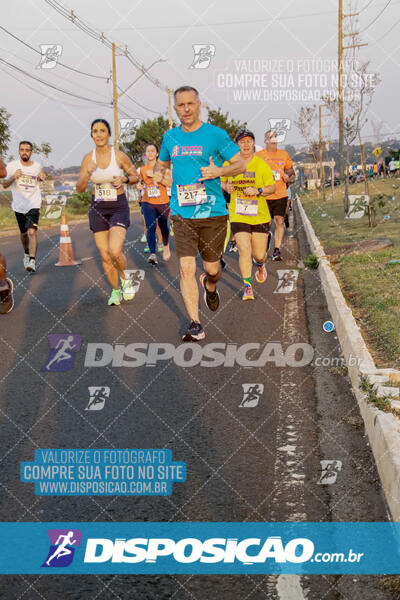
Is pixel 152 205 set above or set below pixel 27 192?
below

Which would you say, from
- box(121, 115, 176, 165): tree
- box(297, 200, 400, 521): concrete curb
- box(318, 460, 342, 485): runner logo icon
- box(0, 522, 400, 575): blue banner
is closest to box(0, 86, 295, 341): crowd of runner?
box(297, 200, 400, 521): concrete curb

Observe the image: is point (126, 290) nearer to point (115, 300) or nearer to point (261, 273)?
point (115, 300)

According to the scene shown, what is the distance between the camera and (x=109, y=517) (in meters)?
3.41

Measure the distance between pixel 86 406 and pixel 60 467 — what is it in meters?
1.09

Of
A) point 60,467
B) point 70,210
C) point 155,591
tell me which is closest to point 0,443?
point 60,467

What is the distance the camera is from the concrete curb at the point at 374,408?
346 centimetres

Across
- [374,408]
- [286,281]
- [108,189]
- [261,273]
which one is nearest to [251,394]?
[374,408]

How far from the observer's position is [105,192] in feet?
28.3

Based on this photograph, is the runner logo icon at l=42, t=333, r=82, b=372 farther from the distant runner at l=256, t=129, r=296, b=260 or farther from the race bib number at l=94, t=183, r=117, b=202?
the distant runner at l=256, t=129, r=296, b=260

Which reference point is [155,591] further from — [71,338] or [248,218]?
[248,218]

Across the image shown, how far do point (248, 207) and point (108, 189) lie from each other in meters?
1.77

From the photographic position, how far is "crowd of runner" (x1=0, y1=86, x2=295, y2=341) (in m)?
6.83

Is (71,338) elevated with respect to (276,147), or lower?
lower

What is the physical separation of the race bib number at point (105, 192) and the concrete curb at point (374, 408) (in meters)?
2.79
